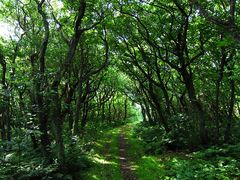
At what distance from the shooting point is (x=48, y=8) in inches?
695

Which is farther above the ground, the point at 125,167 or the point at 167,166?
the point at 167,166

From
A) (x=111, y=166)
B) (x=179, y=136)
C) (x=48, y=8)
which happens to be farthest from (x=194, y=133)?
(x=48, y=8)

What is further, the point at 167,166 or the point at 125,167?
the point at 125,167

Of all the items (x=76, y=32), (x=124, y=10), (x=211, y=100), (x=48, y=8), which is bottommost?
(x=211, y=100)

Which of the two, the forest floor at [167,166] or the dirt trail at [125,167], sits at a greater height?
the forest floor at [167,166]

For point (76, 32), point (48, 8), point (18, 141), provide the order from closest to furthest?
1. point (18, 141)
2. point (76, 32)
3. point (48, 8)

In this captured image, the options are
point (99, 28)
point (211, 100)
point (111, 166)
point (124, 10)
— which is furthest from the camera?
point (211, 100)

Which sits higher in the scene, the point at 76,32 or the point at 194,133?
the point at 76,32

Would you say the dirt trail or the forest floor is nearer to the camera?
the forest floor

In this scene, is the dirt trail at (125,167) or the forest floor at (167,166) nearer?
the forest floor at (167,166)

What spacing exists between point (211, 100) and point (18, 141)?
18.4 m

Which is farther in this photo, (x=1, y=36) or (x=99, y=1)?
(x=1, y=36)

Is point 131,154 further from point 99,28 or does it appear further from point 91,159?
point 99,28

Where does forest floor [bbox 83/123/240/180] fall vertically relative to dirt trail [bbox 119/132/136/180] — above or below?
above
